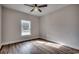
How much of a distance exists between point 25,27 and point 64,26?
2602 mm

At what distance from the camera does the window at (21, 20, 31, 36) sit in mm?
4763

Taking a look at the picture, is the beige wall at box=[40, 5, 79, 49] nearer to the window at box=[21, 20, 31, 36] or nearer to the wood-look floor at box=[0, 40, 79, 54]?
the wood-look floor at box=[0, 40, 79, 54]

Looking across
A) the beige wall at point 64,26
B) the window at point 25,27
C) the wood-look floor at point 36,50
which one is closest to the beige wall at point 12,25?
the window at point 25,27

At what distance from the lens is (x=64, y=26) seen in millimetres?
3584

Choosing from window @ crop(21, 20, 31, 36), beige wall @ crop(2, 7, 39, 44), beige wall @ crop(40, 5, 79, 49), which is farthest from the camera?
window @ crop(21, 20, 31, 36)

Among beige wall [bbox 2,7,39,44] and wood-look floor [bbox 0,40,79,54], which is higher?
beige wall [bbox 2,7,39,44]

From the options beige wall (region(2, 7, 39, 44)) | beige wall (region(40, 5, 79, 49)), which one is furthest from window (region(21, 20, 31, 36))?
beige wall (region(40, 5, 79, 49))

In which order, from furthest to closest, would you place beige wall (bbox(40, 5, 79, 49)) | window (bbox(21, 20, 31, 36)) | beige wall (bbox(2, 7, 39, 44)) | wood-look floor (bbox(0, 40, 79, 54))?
window (bbox(21, 20, 31, 36))
beige wall (bbox(2, 7, 39, 44))
beige wall (bbox(40, 5, 79, 49))
wood-look floor (bbox(0, 40, 79, 54))

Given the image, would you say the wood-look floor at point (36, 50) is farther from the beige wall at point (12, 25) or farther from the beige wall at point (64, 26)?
the beige wall at point (12, 25)

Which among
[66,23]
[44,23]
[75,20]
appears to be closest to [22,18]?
[44,23]

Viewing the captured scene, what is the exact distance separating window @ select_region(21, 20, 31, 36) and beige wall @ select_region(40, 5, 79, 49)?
4.02 ft

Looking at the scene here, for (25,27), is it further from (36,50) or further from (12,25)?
(36,50)

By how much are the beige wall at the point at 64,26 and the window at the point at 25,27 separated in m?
1.22

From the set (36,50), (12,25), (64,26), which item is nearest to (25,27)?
(12,25)
